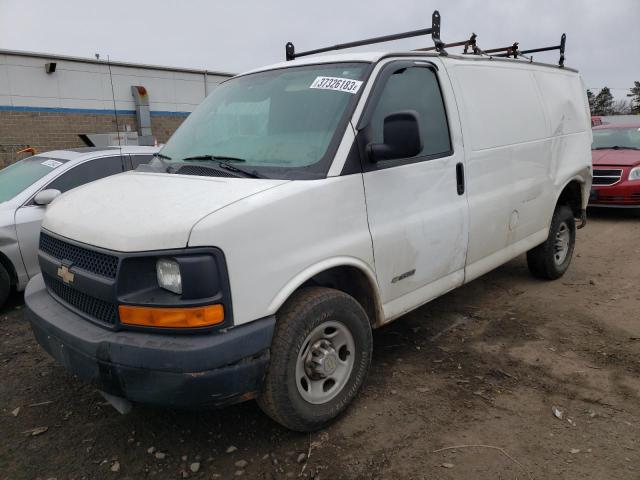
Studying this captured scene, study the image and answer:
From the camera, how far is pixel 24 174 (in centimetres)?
540

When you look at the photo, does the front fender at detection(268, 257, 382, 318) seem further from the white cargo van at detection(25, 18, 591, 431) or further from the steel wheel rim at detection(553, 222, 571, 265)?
the steel wheel rim at detection(553, 222, 571, 265)

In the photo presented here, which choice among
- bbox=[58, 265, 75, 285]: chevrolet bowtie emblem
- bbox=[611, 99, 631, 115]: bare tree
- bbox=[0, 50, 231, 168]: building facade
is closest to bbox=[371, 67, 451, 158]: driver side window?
bbox=[58, 265, 75, 285]: chevrolet bowtie emblem

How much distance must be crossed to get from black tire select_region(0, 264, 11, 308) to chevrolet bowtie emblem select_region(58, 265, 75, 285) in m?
2.49

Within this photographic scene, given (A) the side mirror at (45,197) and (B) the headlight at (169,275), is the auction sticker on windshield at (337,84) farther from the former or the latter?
Answer: (A) the side mirror at (45,197)

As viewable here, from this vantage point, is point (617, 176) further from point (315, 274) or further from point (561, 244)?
point (315, 274)

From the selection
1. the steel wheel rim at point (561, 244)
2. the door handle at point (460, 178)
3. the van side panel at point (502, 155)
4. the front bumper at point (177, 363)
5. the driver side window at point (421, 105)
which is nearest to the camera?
the front bumper at point (177, 363)

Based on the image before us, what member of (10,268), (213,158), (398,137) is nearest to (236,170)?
(213,158)

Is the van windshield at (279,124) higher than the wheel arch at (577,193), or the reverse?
the van windshield at (279,124)

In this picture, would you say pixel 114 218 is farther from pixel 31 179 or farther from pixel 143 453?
pixel 31 179

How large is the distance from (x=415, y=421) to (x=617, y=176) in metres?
7.74

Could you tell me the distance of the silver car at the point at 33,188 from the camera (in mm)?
4794

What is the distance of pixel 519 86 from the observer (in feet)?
14.8

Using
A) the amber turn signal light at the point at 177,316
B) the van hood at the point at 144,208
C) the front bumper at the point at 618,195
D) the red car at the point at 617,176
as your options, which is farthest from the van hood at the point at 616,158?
the amber turn signal light at the point at 177,316

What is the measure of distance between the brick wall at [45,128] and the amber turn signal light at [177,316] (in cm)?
1132
